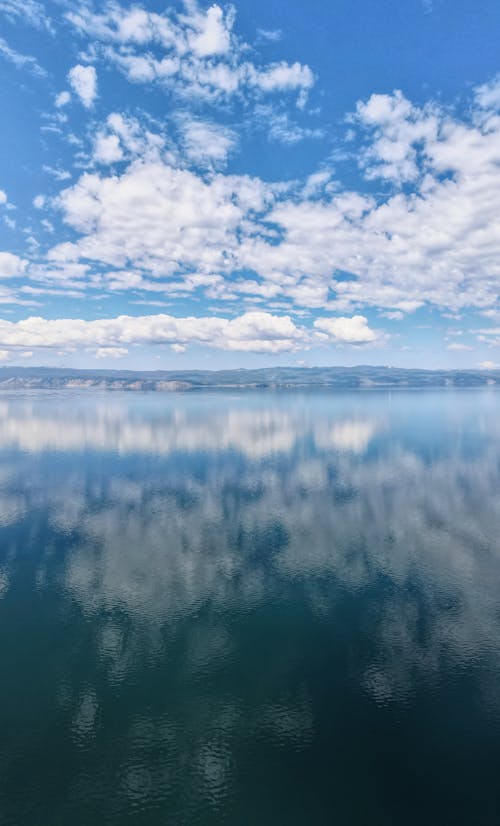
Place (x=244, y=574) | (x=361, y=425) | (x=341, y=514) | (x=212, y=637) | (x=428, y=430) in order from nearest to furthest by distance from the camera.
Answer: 1. (x=212, y=637)
2. (x=244, y=574)
3. (x=341, y=514)
4. (x=428, y=430)
5. (x=361, y=425)

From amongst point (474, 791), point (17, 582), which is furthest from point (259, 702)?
point (17, 582)

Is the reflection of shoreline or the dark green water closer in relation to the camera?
the dark green water

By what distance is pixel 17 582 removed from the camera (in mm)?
47906

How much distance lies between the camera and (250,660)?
114 feet

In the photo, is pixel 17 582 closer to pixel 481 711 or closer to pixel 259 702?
pixel 259 702

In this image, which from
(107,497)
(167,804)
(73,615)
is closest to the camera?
(167,804)

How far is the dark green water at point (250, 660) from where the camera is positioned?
24812mm

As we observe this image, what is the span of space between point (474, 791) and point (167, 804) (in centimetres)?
1627

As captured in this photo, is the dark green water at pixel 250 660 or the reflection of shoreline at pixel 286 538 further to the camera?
the reflection of shoreline at pixel 286 538

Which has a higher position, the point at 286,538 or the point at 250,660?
the point at 286,538

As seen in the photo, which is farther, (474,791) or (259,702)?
(259,702)

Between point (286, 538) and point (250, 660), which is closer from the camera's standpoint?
point (250, 660)

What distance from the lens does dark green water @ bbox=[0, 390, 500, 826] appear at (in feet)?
81.4

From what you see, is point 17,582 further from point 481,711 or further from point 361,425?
point 361,425
